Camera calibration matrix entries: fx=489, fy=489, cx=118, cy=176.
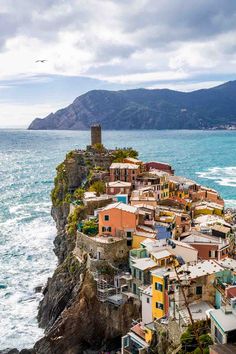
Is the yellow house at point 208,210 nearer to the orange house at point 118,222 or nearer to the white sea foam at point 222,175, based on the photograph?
the orange house at point 118,222

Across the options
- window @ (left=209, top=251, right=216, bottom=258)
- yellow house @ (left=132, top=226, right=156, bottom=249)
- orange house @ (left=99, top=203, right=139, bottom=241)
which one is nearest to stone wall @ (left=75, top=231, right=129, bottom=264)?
yellow house @ (left=132, top=226, right=156, bottom=249)

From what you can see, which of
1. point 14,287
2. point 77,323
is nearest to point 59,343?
point 77,323

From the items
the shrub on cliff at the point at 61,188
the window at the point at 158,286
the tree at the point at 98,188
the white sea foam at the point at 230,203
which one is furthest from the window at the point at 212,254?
the white sea foam at the point at 230,203

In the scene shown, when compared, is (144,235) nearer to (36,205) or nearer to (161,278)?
(161,278)

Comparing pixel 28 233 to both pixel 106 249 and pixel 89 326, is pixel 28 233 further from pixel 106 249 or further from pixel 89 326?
pixel 89 326

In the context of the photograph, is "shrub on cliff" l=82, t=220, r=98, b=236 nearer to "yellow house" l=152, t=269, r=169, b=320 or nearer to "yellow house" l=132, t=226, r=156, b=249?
"yellow house" l=132, t=226, r=156, b=249
